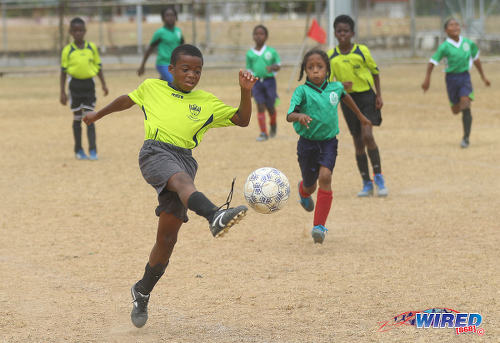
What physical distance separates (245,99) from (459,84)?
28.8ft

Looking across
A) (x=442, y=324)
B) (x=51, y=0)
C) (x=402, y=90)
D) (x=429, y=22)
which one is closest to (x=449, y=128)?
(x=402, y=90)

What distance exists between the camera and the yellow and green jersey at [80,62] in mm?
12953

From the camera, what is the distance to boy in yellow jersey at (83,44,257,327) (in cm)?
540

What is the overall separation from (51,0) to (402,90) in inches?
797

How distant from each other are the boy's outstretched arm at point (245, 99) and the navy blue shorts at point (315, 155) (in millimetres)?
2202

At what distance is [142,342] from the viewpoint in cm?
530

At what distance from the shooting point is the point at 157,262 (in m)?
5.62

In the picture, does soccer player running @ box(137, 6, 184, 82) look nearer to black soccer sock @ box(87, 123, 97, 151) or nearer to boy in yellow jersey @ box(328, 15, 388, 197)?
black soccer sock @ box(87, 123, 97, 151)

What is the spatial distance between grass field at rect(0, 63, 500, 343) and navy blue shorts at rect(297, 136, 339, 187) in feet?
2.12

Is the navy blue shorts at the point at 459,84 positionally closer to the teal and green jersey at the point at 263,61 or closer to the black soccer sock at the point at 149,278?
the teal and green jersey at the point at 263,61

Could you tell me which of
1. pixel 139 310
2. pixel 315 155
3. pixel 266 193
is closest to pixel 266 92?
pixel 315 155

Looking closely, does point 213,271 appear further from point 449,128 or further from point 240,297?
point 449,128

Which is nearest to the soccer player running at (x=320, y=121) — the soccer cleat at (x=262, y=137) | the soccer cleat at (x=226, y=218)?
the soccer cleat at (x=226, y=218)

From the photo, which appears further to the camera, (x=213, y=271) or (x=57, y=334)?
(x=213, y=271)
